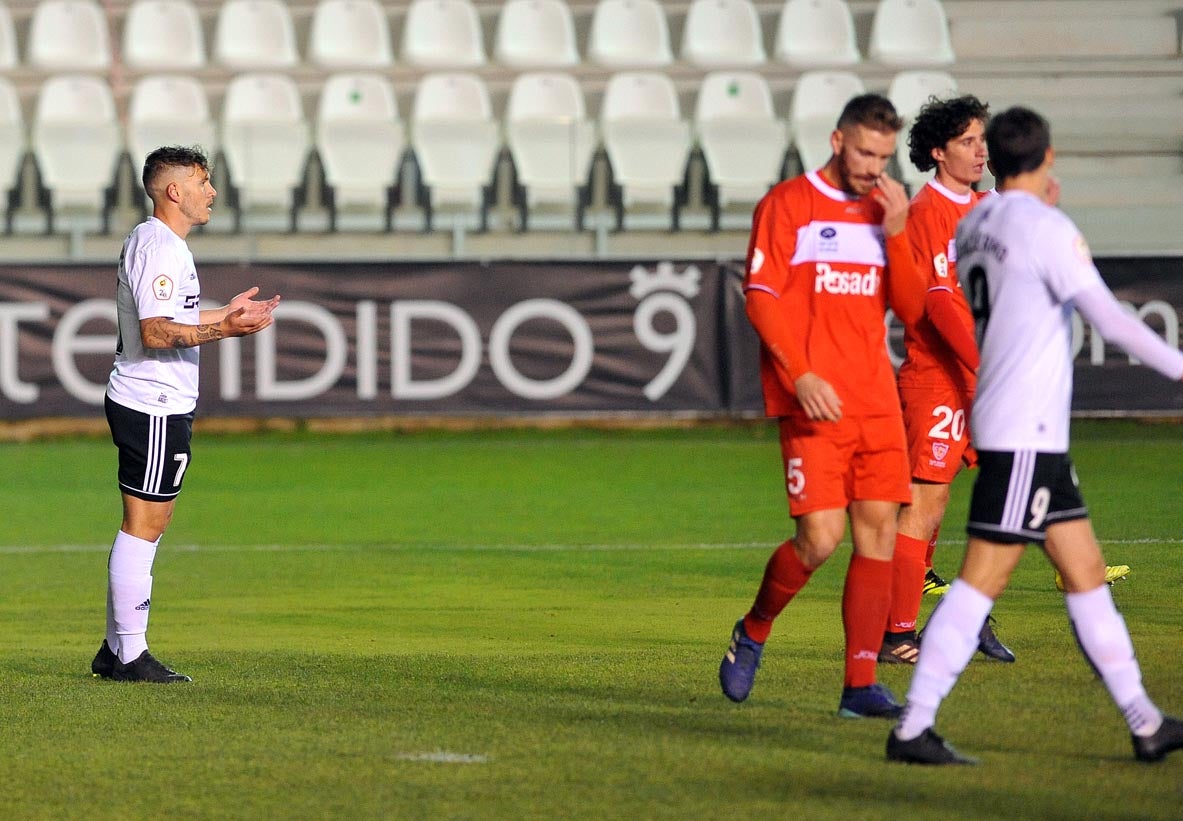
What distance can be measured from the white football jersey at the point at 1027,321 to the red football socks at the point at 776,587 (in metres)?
1.04

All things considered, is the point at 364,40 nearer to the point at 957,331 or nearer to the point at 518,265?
the point at 518,265

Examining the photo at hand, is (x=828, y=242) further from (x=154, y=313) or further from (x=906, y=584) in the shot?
(x=154, y=313)

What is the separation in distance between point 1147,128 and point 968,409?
499 inches

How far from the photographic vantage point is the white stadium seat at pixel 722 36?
65.7 ft

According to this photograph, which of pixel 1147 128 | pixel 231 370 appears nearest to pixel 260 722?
pixel 231 370

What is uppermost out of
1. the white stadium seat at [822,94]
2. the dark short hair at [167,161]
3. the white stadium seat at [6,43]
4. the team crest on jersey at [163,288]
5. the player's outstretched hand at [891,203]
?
the white stadium seat at [6,43]

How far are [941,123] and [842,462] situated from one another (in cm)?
194

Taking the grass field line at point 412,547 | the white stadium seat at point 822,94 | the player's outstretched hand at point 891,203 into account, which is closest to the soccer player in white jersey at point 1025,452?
the player's outstretched hand at point 891,203

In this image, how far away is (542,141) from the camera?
18.1m

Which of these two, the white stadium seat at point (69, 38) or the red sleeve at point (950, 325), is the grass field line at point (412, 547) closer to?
the red sleeve at point (950, 325)

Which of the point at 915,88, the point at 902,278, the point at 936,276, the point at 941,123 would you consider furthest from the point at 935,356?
the point at 915,88

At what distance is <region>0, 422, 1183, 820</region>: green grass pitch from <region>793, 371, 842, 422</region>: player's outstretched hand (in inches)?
40.3

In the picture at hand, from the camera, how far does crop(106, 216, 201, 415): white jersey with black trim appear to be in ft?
22.5

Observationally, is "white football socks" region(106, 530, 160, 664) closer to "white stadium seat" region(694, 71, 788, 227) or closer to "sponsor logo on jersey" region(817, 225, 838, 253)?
"sponsor logo on jersey" region(817, 225, 838, 253)
